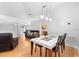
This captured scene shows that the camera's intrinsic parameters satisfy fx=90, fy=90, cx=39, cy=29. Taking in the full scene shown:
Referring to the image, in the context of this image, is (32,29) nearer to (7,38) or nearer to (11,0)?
(7,38)

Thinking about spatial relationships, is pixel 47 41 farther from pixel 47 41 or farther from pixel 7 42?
pixel 7 42

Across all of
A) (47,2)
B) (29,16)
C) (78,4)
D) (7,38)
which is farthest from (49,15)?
(7,38)

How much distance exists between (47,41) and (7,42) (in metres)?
0.75

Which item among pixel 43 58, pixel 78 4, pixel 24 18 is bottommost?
pixel 43 58

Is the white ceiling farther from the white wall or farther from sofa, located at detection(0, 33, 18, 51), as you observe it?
sofa, located at detection(0, 33, 18, 51)

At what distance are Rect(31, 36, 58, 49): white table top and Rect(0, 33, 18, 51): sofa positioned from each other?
1.21 ft

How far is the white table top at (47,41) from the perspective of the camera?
1.55 meters

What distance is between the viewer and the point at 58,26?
1562 millimetres

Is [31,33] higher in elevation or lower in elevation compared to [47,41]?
higher

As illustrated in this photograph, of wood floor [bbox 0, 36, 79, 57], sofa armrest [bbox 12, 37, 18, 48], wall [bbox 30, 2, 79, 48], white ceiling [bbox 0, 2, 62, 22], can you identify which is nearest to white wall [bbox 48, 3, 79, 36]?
wall [bbox 30, 2, 79, 48]

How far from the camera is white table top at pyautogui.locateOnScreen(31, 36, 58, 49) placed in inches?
61.1

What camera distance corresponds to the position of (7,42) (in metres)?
1.69

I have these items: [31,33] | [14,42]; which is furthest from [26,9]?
Result: [14,42]

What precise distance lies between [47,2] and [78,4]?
1.69 ft
